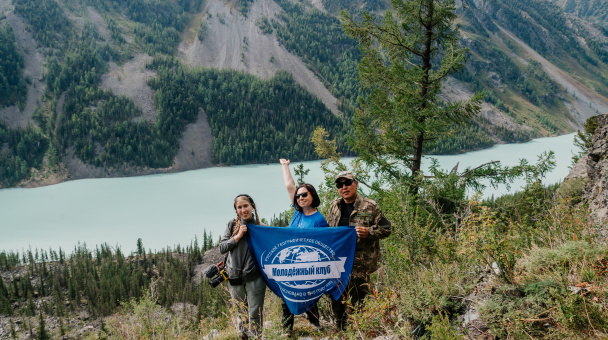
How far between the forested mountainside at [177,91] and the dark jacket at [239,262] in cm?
6716

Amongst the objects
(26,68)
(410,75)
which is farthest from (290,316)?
(26,68)

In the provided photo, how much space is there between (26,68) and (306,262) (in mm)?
132260

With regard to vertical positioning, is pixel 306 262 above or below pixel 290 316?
above

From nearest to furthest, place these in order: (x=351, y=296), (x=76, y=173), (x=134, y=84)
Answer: (x=351, y=296)
(x=76, y=173)
(x=134, y=84)

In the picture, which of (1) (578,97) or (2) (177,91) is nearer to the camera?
(2) (177,91)

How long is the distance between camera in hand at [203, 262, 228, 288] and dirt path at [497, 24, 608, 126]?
189680 millimetres

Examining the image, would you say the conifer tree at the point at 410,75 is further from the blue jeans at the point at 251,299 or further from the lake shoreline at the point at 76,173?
the lake shoreline at the point at 76,173

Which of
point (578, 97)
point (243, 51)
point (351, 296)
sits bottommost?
point (351, 296)

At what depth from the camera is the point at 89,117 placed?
310 ft

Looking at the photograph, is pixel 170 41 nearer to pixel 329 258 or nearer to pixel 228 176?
pixel 228 176

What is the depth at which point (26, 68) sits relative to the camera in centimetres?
10206

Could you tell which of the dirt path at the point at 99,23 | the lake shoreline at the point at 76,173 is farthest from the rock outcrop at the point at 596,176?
the dirt path at the point at 99,23

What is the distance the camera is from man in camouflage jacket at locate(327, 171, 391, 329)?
4.05m

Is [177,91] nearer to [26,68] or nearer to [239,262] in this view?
[26,68]
